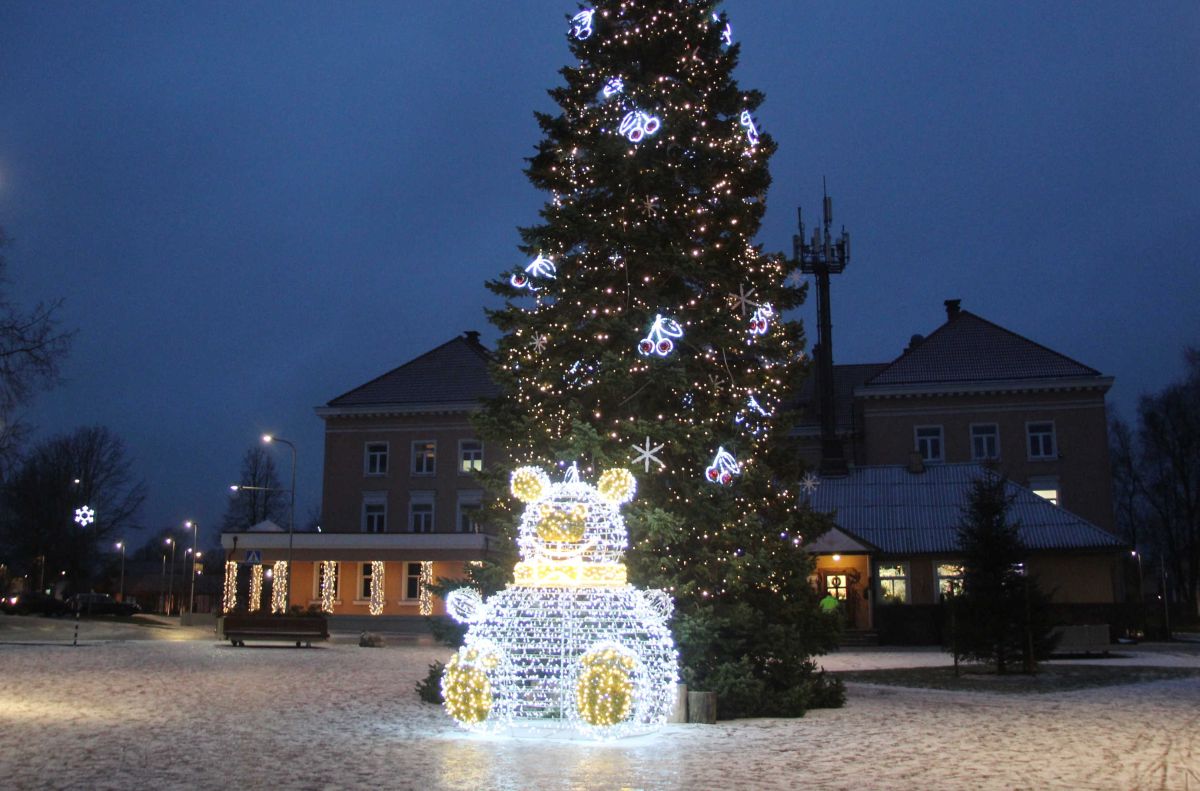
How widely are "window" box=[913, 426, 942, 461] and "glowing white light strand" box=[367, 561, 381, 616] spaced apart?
25198 millimetres

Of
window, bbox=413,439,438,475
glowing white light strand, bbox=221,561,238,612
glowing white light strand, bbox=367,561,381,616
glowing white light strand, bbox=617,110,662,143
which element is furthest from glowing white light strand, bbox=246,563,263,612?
glowing white light strand, bbox=617,110,662,143

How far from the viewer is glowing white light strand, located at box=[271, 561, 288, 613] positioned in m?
45.6

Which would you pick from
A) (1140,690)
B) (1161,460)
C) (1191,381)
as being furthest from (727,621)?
(1161,460)

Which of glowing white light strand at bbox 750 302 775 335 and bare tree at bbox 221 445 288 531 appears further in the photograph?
bare tree at bbox 221 445 288 531

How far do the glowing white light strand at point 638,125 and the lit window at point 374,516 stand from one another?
136ft

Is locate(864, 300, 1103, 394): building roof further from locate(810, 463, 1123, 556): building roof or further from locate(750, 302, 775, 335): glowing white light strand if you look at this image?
locate(750, 302, 775, 335): glowing white light strand

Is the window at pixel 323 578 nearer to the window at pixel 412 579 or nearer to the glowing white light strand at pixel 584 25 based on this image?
the window at pixel 412 579

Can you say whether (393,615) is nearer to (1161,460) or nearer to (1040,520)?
(1040,520)

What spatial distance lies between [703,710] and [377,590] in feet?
119

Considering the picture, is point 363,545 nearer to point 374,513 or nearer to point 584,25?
point 374,513

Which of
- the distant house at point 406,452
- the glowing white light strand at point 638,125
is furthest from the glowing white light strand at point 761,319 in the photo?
the distant house at point 406,452

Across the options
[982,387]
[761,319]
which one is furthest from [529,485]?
[982,387]

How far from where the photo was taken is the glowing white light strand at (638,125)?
1480cm

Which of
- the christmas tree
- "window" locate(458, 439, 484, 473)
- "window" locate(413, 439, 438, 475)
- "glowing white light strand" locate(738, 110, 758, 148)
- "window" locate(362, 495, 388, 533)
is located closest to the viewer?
the christmas tree
